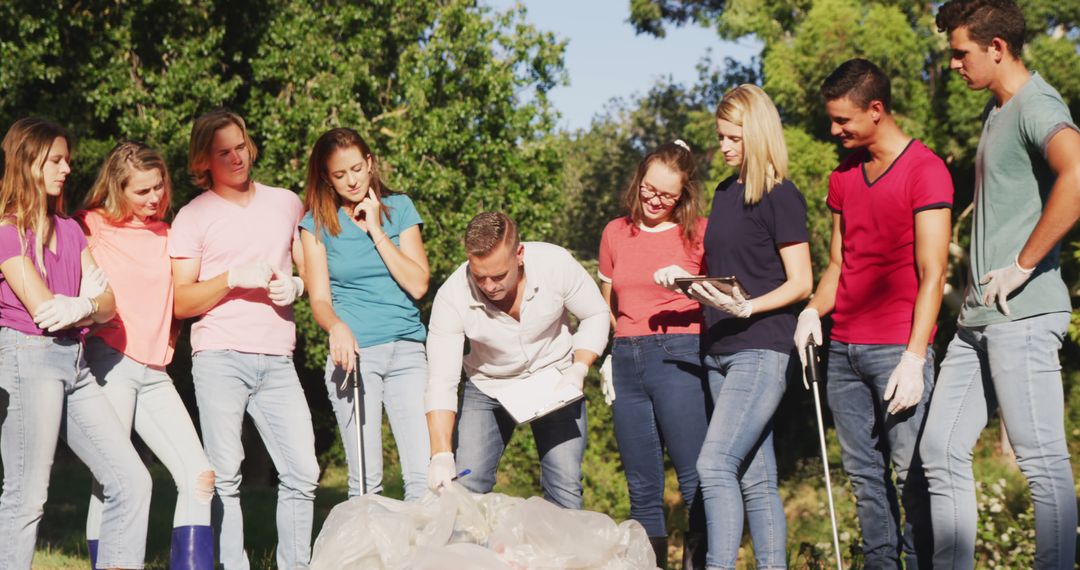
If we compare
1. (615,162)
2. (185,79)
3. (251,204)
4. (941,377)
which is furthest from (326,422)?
(941,377)

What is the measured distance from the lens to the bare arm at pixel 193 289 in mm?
4336

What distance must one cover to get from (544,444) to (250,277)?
1.36 meters

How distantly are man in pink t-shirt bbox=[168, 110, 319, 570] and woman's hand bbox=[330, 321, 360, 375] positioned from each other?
242mm

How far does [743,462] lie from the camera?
4.14m

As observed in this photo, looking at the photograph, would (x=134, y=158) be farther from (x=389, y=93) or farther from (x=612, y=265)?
(x=389, y=93)

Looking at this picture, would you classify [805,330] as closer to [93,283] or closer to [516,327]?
[516,327]

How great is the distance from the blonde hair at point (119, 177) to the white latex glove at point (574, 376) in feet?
6.07

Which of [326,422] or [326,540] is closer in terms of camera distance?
[326,540]

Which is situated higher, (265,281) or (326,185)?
(326,185)

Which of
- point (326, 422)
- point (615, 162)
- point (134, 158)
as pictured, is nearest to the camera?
point (134, 158)

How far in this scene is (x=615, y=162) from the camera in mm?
27922

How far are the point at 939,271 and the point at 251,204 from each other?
2.76 metres

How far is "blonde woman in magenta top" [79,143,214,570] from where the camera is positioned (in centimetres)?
426

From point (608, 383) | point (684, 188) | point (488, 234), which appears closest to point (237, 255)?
point (488, 234)
